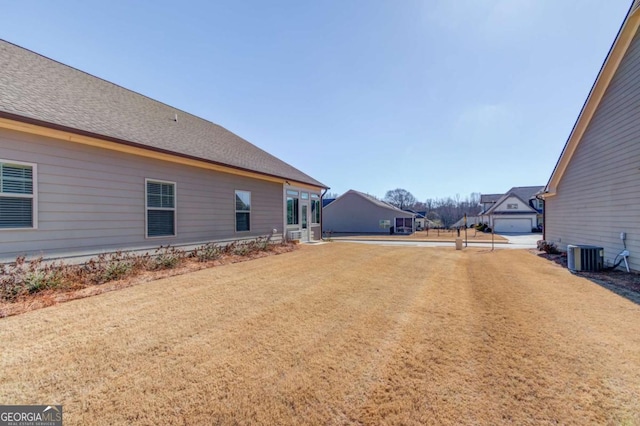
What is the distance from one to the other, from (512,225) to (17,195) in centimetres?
4398

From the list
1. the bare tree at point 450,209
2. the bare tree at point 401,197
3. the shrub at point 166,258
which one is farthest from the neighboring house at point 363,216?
the bare tree at point 401,197

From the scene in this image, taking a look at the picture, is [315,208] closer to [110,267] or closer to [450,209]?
[110,267]

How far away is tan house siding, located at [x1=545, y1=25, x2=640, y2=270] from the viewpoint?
7.70m

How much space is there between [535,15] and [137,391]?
1296 centimetres

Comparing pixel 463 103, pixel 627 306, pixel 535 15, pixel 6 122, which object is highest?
pixel 535 15

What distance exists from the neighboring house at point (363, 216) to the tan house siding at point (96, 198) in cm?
2620

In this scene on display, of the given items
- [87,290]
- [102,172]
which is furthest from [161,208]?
[87,290]

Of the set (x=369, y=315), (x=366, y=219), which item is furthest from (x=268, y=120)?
(x=366, y=219)

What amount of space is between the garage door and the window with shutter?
42.9m

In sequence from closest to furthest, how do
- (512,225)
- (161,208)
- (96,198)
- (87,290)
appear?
(87,290) → (96,198) → (161,208) → (512,225)

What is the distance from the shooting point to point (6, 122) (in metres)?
5.08

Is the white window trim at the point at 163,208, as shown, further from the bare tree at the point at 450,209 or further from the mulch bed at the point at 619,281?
the bare tree at the point at 450,209

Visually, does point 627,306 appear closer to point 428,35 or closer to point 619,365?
point 619,365

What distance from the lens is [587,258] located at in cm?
828
